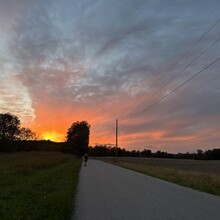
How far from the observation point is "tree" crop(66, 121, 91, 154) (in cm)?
12034

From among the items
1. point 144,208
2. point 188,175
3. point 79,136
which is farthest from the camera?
point 79,136

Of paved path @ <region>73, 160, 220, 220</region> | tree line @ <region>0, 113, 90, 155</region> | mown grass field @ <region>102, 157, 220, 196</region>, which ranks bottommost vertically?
paved path @ <region>73, 160, 220, 220</region>

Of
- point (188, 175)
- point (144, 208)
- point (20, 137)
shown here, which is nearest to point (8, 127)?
point (20, 137)

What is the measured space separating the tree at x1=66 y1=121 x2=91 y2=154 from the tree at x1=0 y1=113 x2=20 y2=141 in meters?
19.4

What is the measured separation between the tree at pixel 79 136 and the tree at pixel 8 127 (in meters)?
19.4

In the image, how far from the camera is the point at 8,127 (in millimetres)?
129000

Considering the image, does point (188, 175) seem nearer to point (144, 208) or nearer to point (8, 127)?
point (144, 208)

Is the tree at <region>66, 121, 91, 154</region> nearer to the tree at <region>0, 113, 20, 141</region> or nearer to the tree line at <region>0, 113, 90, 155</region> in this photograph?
the tree line at <region>0, 113, 90, 155</region>

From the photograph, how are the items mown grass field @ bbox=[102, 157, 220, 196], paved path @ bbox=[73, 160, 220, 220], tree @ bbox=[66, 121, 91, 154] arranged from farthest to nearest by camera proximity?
1. tree @ bbox=[66, 121, 91, 154]
2. mown grass field @ bbox=[102, 157, 220, 196]
3. paved path @ bbox=[73, 160, 220, 220]

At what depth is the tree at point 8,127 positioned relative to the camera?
4978 inches

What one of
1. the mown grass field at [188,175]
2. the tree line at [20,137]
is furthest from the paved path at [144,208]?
the tree line at [20,137]

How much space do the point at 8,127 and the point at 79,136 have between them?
87.9 feet

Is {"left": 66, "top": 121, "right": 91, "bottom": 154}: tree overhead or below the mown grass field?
overhead

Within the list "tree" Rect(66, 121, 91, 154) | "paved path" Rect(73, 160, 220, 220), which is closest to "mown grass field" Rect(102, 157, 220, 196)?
"paved path" Rect(73, 160, 220, 220)
